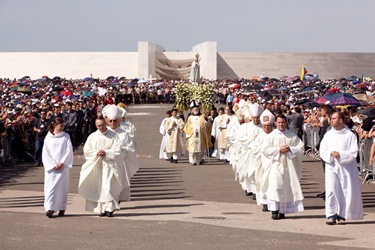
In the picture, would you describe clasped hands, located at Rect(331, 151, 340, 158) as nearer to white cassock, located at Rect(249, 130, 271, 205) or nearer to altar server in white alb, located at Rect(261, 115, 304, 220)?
altar server in white alb, located at Rect(261, 115, 304, 220)

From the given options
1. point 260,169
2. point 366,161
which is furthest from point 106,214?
point 366,161

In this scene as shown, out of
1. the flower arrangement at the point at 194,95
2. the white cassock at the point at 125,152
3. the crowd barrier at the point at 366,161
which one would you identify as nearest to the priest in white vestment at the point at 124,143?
the white cassock at the point at 125,152

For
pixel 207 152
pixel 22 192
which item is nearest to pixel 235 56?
pixel 207 152

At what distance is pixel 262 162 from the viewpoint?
50.5ft

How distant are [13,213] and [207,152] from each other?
1362 cm

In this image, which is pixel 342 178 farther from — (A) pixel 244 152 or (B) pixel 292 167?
(A) pixel 244 152

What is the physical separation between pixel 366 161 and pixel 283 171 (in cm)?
600

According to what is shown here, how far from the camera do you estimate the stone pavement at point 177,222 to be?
40.3ft

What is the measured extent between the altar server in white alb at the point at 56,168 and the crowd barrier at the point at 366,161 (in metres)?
6.91

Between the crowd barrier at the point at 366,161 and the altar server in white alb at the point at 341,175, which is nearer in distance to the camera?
the altar server in white alb at the point at 341,175

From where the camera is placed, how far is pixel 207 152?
94.1ft

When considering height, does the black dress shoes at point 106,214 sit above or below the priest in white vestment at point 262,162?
below

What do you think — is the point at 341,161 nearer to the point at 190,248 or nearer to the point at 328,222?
the point at 328,222

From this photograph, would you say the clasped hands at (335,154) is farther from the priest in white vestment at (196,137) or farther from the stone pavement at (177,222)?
the priest in white vestment at (196,137)
